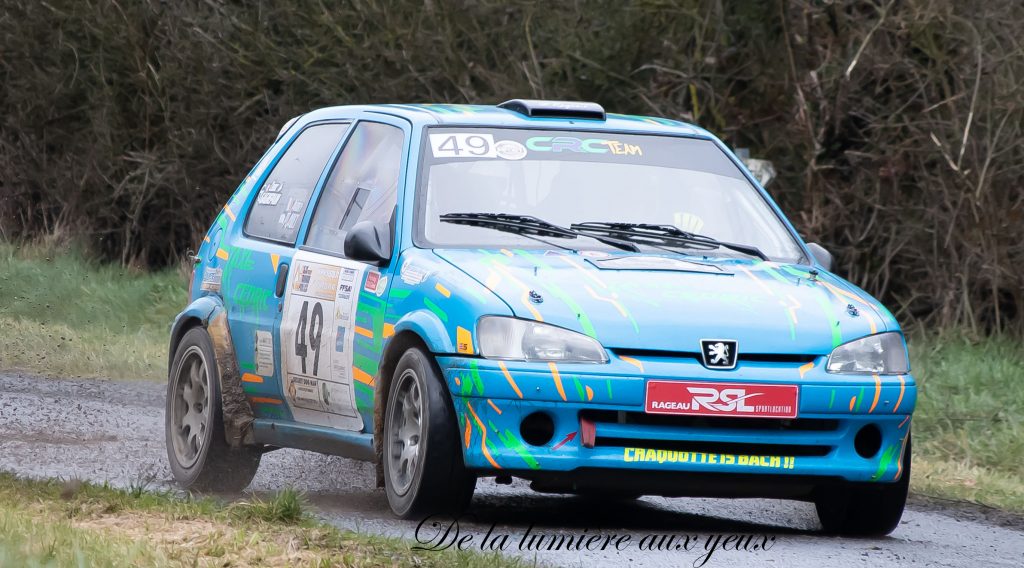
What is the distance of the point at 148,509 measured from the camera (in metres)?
6.38

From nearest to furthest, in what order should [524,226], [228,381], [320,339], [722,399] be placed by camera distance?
[722,399] → [524,226] → [320,339] → [228,381]

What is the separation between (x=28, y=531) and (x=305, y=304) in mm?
2422

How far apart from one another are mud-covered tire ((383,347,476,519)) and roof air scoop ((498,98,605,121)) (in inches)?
65.5

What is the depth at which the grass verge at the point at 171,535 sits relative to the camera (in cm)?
521

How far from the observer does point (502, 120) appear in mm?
7930

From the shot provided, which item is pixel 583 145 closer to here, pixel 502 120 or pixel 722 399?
pixel 502 120

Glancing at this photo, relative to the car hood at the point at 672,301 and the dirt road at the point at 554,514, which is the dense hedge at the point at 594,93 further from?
the car hood at the point at 672,301

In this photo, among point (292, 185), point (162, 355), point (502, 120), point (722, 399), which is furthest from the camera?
point (162, 355)

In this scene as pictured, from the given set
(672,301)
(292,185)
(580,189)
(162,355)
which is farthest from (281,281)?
(162,355)

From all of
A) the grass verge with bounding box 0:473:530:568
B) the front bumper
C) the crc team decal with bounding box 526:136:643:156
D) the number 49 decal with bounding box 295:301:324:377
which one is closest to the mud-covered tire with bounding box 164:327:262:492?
the number 49 decal with bounding box 295:301:324:377

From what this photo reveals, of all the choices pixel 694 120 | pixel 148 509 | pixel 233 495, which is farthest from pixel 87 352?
pixel 148 509

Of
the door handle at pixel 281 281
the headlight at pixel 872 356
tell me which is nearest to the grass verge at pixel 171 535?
the door handle at pixel 281 281

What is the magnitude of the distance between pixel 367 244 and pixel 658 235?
1196 mm

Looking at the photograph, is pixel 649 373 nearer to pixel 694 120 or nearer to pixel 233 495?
pixel 233 495
